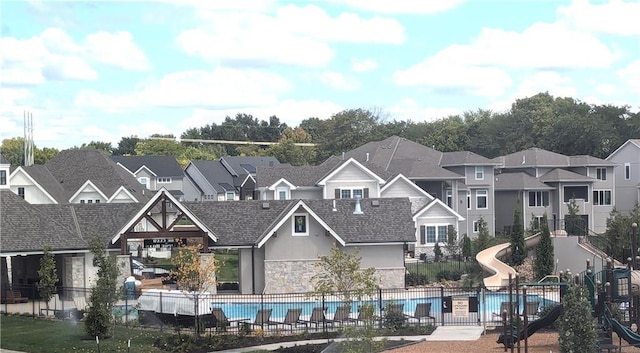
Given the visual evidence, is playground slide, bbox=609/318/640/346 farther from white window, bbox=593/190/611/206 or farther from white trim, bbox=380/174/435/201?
white window, bbox=593/190/611/206

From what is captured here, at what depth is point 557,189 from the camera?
75562mm

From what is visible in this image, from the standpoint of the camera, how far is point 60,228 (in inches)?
1697

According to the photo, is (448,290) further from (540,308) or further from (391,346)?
(391,346)

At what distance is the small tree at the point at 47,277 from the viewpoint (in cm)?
3853

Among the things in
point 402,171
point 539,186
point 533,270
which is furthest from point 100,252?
point 539,186

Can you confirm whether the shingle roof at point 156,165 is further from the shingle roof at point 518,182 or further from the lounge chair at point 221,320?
the lounge chair at point 221,320

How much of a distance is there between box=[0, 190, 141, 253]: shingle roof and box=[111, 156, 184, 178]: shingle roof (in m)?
60.5

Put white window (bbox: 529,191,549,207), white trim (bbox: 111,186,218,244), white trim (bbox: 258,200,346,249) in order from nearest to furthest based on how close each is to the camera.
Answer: white trim (bbox: 111,186,218,244) → white trim (bbox: 258,200,346,249) → white window (bbox: 529,191,549,207)

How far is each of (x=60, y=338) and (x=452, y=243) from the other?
116 feet

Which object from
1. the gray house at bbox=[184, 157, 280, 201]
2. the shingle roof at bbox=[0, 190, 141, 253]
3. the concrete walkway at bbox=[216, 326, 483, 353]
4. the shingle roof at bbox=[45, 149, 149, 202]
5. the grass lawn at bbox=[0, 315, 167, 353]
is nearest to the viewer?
the grass lawn at bbox=[0, 315, 167, 353]

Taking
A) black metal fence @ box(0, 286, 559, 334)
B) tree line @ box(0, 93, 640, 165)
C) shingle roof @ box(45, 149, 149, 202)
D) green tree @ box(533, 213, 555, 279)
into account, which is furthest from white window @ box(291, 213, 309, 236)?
tree line @ box(0, 93, 640, 165)

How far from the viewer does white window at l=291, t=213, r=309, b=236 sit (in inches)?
1779

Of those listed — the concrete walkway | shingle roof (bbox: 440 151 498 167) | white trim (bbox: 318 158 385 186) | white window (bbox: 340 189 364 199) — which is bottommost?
the concrete walkway

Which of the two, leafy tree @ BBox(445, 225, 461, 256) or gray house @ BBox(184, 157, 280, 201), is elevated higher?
gray house @ BBox(184, 157, 280, 201)
